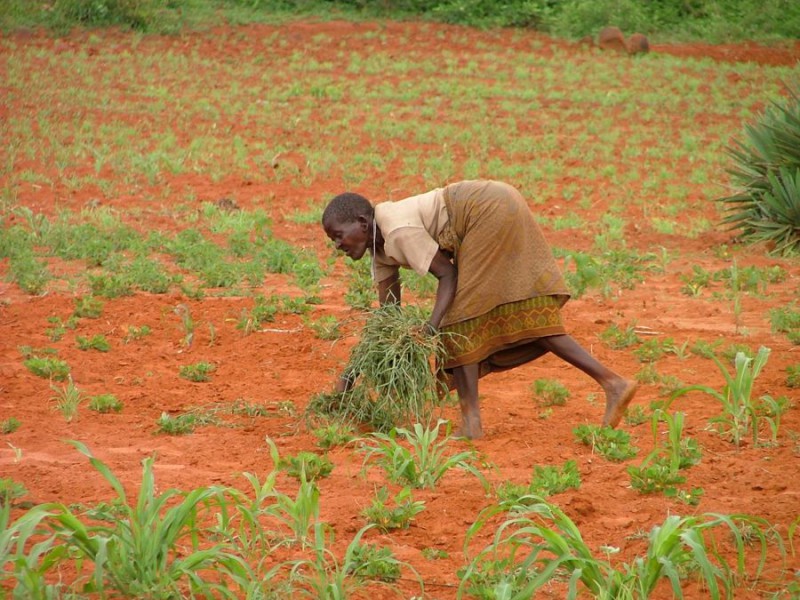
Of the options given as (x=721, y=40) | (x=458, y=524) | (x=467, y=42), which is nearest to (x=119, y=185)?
(x=458, y=524)

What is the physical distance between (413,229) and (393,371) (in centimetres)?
62

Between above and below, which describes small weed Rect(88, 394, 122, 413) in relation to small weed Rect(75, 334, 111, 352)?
above

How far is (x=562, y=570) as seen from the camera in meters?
3.67

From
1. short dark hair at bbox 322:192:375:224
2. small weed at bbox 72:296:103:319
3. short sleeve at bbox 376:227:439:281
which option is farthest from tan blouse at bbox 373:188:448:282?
small weed at bbox 72:296:103:319

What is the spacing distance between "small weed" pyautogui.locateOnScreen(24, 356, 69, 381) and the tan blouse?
195cm

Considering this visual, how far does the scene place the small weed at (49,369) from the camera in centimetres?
606

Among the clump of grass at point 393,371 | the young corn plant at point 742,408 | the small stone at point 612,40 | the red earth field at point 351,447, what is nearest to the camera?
the red earth field at point 351,447

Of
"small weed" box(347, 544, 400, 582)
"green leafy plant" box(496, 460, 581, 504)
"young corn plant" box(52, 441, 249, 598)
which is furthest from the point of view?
"green leafy plant" box(496, 460, 581, 504)

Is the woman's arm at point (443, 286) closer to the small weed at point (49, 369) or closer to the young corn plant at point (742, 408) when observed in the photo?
the young corn plant at point (742, 408)

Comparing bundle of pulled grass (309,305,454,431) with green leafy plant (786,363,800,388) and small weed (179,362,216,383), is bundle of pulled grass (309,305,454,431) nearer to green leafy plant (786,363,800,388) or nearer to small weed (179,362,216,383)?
small weed (179,362,216,383)

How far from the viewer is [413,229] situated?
5066mm

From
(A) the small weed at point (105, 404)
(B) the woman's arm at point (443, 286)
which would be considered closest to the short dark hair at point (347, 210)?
(B) the woman's arm at point (443, 286)

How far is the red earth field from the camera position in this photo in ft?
13.9

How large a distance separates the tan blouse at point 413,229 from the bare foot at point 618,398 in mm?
1011
